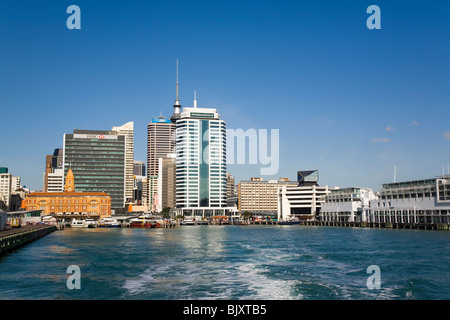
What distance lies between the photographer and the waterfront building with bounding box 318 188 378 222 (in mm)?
177125

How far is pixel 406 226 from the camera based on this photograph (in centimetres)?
14000

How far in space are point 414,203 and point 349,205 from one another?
41.2 meters

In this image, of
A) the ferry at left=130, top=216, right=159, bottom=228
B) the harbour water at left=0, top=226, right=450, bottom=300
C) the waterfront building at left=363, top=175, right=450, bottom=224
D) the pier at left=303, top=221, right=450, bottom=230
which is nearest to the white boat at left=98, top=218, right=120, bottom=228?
the ferry at left=130, top=216, right=159, bottom=228

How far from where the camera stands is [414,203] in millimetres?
142125

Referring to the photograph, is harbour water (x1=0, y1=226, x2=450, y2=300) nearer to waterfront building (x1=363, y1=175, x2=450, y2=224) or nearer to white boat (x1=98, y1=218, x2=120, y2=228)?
waterfront building (x1=363, y1=175, x2=450, y2=224)

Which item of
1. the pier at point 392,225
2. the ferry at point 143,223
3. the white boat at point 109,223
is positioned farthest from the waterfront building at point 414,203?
the white boat at point 109,223

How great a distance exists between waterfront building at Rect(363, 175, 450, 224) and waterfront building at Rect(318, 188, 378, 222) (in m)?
10.4

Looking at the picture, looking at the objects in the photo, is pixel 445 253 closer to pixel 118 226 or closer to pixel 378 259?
pixel 378 259

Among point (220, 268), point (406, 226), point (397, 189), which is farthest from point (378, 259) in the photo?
point (397, 189)

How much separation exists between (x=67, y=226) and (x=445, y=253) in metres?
153
